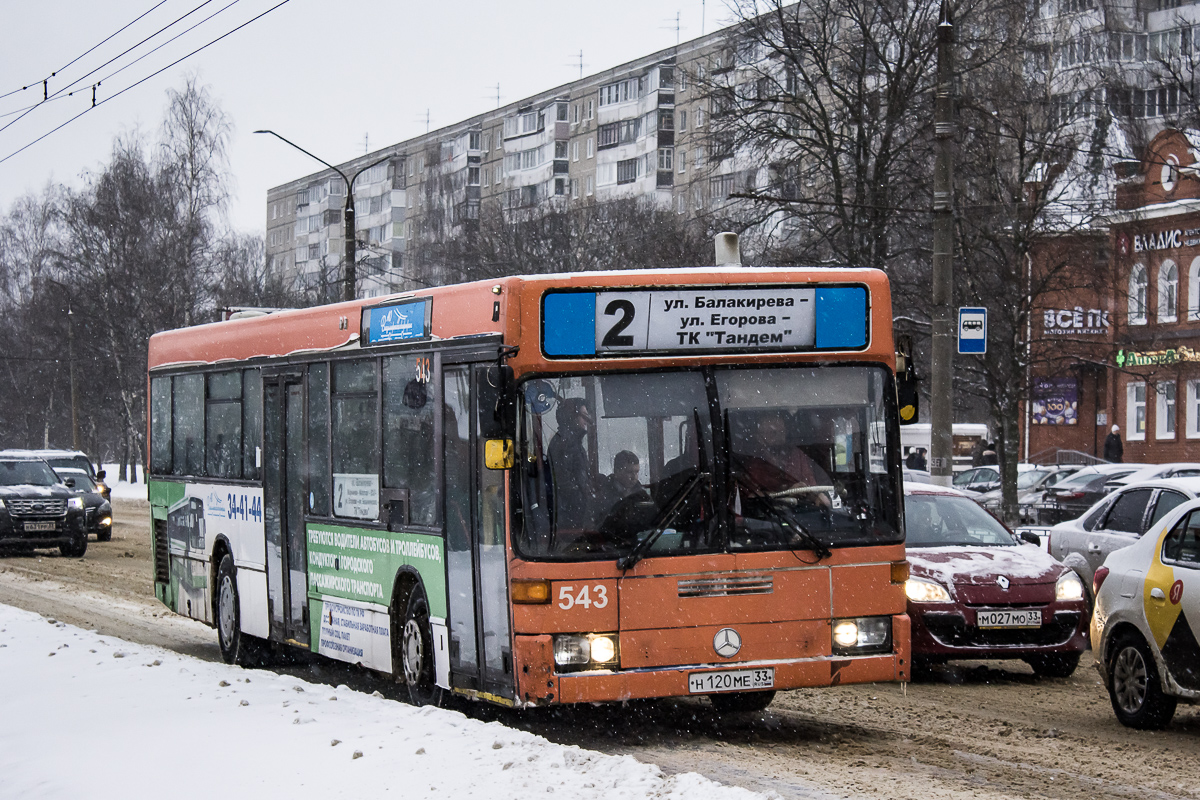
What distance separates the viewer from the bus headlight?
9.00m

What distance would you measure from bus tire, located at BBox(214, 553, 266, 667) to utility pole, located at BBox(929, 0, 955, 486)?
737cm

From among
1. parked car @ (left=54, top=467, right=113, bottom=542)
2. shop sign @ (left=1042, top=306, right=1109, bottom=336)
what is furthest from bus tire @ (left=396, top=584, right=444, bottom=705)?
shop sign @ (left=1042, top=306, right=1109, bottom=336)

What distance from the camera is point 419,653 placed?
10.3 meters

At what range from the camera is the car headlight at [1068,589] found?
1212cm

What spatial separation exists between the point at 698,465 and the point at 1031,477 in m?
32.1

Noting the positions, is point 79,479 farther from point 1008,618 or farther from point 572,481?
point 572,481

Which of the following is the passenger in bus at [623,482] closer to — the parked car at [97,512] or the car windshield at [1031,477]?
the parked car at [97,512]

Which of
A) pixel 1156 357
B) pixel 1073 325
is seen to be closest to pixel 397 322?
pixel 1156 357

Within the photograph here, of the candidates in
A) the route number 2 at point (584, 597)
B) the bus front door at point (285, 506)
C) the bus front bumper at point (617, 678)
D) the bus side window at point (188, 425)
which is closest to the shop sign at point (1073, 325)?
the bus side window at point (188, 425)

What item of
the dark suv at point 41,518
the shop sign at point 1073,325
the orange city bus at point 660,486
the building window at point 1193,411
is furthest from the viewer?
the building window at point 1193,411

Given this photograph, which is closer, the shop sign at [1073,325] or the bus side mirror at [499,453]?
the bus side mirror at [499,453]

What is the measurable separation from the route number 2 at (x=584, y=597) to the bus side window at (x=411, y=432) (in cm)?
161

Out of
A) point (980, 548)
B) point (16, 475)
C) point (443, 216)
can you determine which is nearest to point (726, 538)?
point (980, 548)

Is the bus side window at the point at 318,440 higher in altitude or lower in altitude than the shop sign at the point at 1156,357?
lower
